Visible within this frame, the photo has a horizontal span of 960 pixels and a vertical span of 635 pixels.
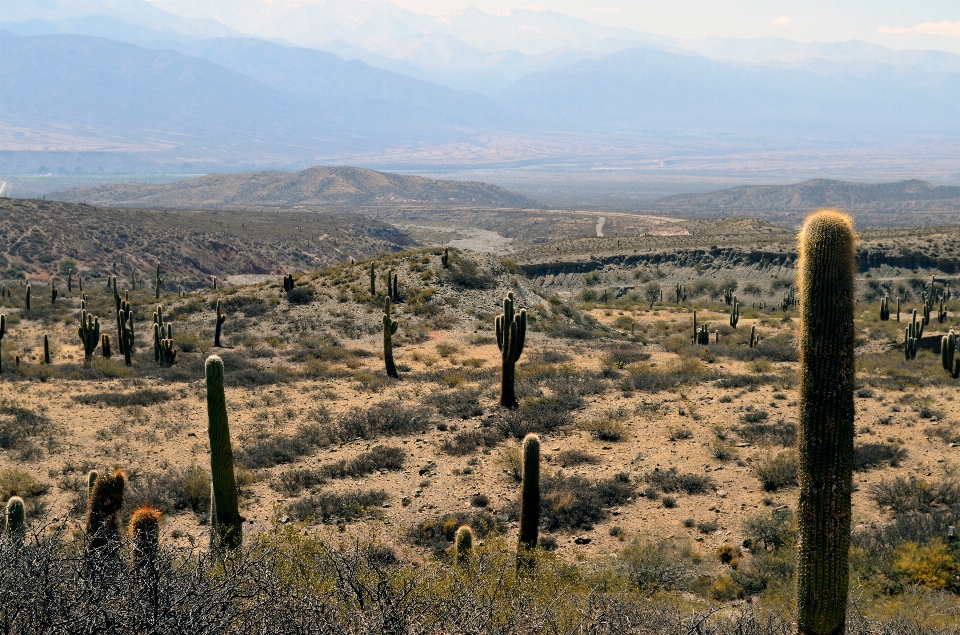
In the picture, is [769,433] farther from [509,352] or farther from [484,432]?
[509,352]

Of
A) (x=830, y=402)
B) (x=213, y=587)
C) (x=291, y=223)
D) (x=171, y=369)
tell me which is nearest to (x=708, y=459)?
(x=830, y=402)

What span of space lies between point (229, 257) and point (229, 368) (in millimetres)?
62724

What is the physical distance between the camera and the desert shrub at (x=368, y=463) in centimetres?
1512

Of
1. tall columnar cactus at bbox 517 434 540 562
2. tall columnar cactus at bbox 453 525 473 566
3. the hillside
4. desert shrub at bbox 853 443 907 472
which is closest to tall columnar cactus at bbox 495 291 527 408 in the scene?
desert shrub at bbox 853 443 907 472

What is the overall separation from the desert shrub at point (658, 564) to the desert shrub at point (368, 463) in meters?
5.64

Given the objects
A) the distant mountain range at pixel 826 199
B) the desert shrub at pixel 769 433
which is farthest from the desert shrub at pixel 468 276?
the distant mountain range at pixel 826 199

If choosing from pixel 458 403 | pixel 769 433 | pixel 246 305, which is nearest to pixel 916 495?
pixel 769 433

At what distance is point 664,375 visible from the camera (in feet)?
72.8

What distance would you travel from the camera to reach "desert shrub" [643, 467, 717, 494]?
45.3 ft

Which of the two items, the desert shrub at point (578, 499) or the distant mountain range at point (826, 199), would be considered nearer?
the desert shrub at point (578, 499)

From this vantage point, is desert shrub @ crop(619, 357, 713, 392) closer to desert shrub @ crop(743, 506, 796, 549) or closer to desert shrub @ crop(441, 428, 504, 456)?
desert shrub @ crop(441, 428, 504, 456)

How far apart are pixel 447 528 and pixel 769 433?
302 inches

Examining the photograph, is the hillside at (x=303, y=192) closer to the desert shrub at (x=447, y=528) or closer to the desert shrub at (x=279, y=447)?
the desert shrub at (x=279, y=447)

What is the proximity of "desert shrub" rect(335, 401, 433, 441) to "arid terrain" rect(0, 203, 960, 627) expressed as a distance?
0.07m
